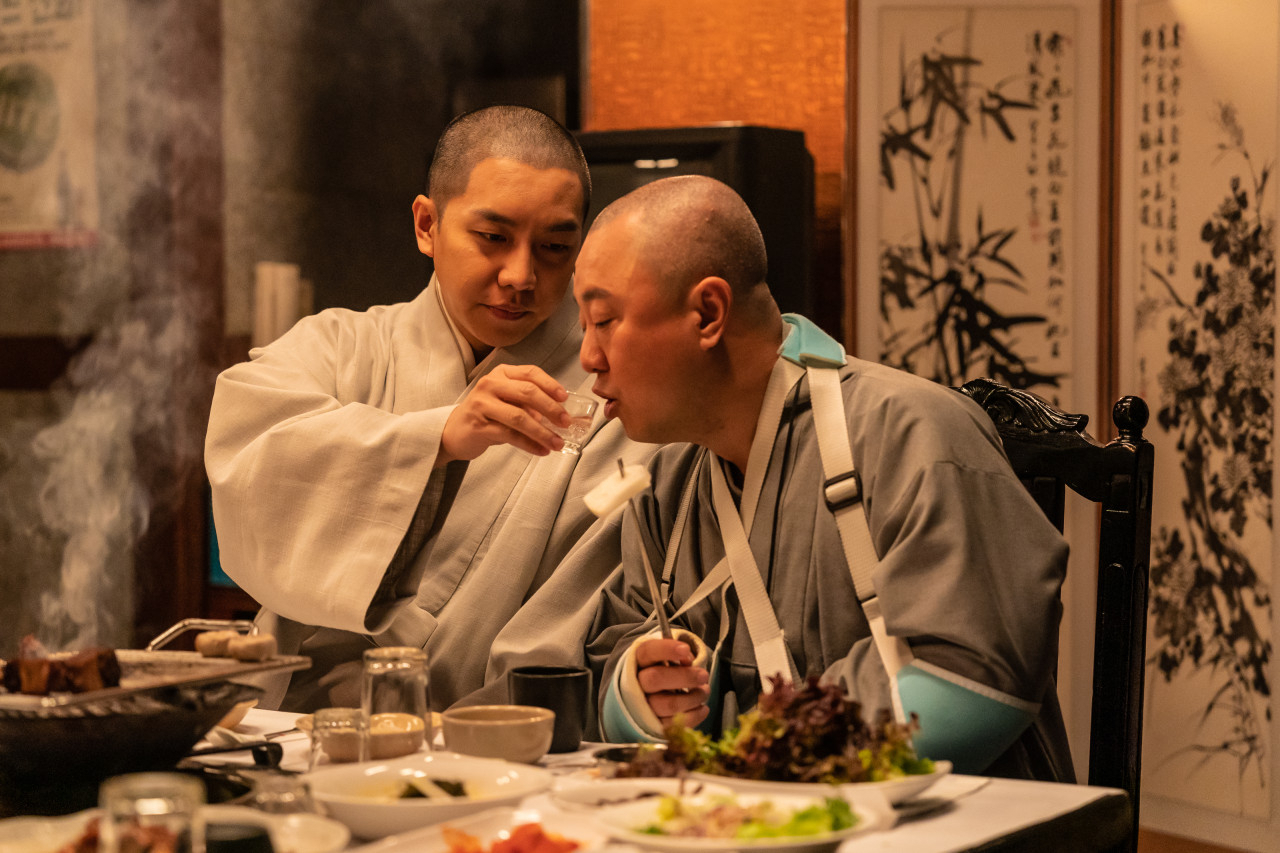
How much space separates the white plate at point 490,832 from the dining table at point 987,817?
40mm

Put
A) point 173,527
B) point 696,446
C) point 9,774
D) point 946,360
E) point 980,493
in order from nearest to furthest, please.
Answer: point 9,774 → point 980,493 → point 696,446 → point 946,360 → point 173,527

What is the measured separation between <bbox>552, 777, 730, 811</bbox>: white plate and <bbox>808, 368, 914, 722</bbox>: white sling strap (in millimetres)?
438

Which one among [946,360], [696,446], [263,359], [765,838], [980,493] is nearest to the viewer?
[765,838]

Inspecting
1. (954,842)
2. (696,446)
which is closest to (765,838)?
(954,842)

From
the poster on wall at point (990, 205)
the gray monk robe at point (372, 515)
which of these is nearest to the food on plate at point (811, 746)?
the gray monk robe at point (372, 515)

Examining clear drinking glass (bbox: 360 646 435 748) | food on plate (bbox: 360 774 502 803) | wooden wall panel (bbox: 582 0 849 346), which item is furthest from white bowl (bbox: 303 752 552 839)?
wooden wall panel (bbox: 582 0 849 346)

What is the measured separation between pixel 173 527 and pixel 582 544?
2.85 m

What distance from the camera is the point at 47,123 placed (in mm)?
4508

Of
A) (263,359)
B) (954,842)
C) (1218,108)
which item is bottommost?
(954,842)

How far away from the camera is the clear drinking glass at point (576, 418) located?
2.10 metres

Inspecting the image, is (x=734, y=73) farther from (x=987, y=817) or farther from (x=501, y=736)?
(x=987, y=817)

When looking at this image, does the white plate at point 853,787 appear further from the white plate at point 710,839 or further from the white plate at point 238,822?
the white plate at point 238,822

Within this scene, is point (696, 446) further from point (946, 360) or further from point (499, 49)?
point (499, 49)

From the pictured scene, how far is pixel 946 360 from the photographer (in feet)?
13.8
